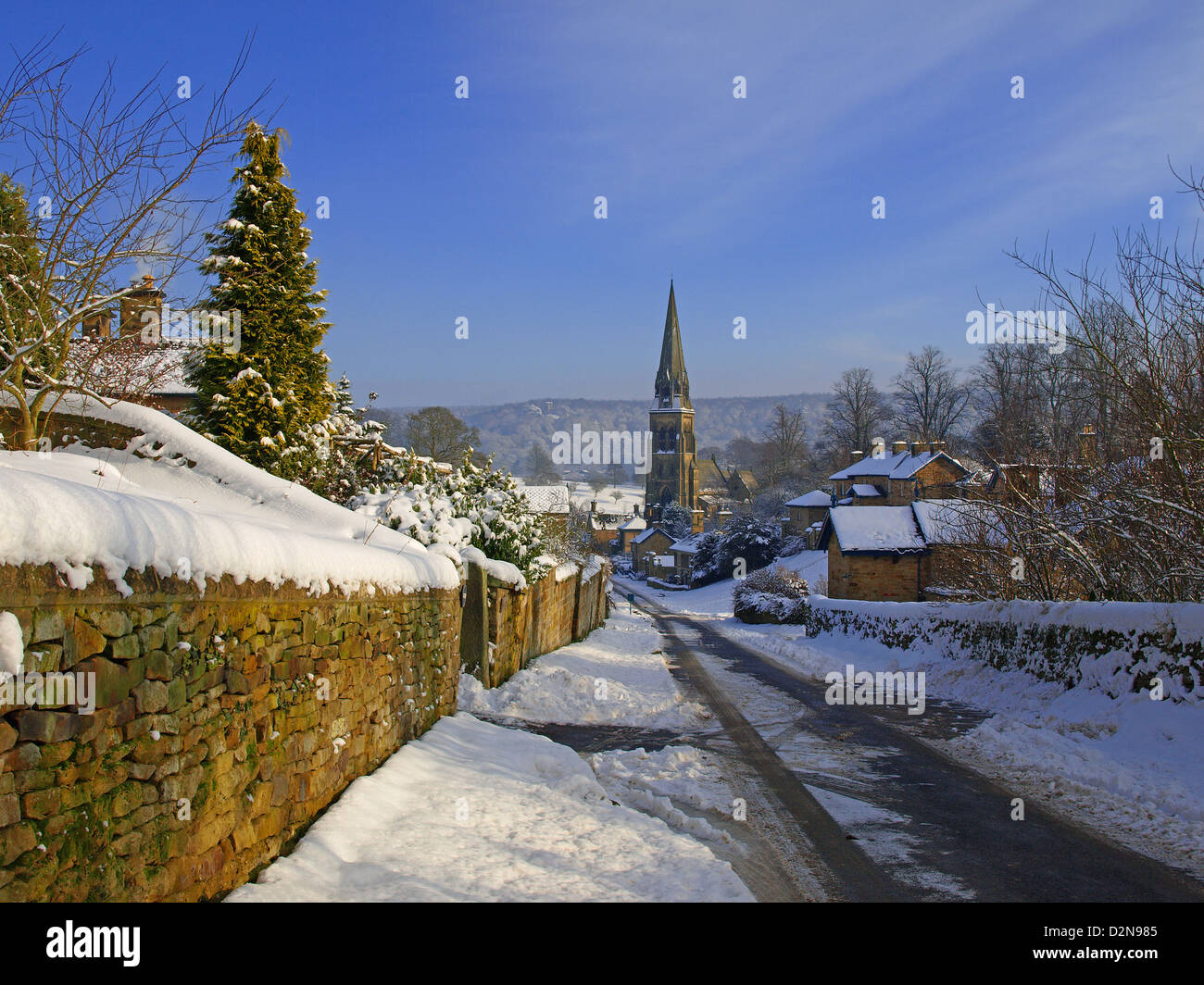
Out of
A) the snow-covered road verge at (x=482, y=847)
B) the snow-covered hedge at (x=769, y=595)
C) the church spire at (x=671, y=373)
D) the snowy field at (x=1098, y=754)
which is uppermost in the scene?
the church spire at (x=671, y=373)

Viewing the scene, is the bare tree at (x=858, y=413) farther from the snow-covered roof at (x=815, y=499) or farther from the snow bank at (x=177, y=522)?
the snow bank at (x=177, y=522)

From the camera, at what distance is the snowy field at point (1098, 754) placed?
6.21m

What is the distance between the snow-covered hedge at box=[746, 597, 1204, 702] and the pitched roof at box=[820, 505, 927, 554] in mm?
17428

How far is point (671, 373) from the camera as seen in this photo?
378ft

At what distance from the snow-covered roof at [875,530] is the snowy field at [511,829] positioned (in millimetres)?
27060

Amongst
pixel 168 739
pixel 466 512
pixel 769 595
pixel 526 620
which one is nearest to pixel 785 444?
pixel 769 595

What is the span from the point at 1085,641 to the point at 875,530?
25057mm

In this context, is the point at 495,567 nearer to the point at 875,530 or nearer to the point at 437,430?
the point at 875,530

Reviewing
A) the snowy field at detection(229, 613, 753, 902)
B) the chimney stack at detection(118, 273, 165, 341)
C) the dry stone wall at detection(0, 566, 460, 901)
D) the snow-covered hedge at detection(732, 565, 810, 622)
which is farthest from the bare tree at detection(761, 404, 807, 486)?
the dry stone wall at detection(0, 566, 460, 901)

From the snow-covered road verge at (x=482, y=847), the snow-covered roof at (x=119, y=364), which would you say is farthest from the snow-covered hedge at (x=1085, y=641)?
the snow-covered roof at (x=119, y=364)

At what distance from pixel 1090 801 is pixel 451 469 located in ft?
37.7

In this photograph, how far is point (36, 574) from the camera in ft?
8.70

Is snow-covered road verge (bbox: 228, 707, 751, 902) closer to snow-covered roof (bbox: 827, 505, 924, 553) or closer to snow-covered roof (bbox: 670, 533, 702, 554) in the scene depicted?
snow-covered roof (bbox: 827, 505, 924, 553)
